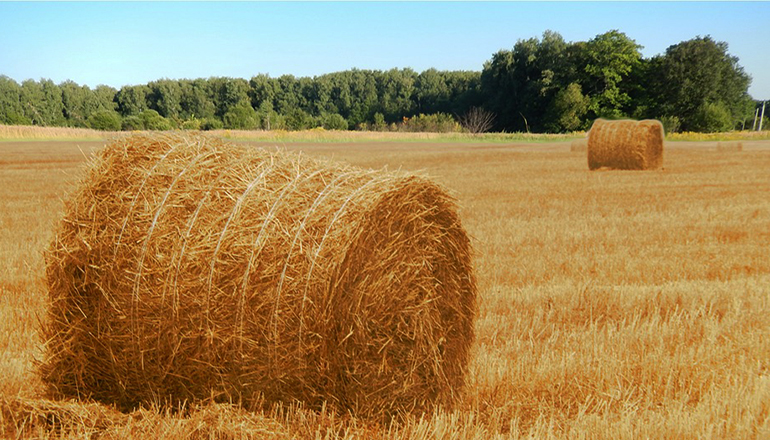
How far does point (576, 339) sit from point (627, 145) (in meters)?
17.9

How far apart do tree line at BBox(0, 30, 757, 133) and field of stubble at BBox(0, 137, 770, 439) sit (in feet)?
183

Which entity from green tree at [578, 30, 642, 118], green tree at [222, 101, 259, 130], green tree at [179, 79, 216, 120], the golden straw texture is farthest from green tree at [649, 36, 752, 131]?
green tree at [179, 79, 216, 120]

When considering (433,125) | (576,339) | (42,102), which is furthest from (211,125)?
(576,339)

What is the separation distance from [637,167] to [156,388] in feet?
67.7

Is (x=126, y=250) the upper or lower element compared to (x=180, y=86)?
lower

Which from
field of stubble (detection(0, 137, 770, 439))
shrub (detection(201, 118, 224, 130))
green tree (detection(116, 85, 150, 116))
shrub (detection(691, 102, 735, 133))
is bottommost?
field of stubble (detection(0, 137, 770, 439))

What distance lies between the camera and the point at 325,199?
3.94 metres

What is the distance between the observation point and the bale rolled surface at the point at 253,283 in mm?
3781

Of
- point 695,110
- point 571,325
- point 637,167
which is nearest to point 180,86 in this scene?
point 695,110

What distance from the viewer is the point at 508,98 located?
77.2 metres

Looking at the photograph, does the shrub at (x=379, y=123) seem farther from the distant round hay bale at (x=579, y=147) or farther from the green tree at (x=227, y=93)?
the distant round hay bale at (x=579, y=147)

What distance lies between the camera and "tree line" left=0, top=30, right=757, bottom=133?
6850cm

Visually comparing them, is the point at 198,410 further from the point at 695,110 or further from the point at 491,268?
the point at 695,110

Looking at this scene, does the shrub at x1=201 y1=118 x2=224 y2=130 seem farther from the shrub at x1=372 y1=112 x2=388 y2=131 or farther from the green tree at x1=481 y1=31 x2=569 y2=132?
the green tree at x1=481 y1=31 x2=569 y2=132
